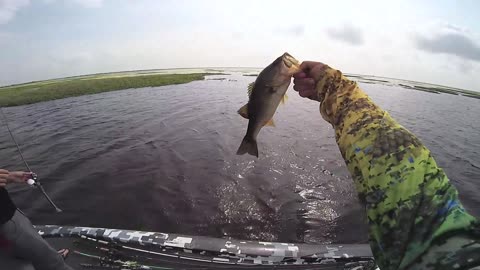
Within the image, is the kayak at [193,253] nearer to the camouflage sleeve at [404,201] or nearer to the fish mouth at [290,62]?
the fish mouth at [290,62]

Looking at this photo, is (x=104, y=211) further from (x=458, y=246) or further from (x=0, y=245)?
(x=458, y=246)

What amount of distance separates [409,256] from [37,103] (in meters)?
42.0

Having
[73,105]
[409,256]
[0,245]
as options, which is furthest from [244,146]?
[73,105]

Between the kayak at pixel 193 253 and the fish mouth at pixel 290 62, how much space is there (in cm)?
424

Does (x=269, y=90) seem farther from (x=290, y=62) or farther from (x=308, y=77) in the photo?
(x=308, y=77)

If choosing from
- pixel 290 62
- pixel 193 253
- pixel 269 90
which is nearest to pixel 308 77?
pixel 290 62

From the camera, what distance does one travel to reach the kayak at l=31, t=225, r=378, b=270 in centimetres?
609

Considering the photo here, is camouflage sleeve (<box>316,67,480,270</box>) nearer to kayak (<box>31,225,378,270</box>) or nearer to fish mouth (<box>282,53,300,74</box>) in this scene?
fish mouth (<box>282,53,300,74</box>)

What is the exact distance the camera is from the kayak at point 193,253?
6094mm

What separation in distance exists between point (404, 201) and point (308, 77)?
1.83 meters

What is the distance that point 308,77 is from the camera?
329 centimetres

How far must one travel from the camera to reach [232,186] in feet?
39.2

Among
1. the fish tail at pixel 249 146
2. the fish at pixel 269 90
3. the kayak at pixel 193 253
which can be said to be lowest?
the kayak at pixel 193 253

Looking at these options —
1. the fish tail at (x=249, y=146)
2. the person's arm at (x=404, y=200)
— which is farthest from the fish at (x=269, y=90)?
the person's arm at (x=404, y=200)
